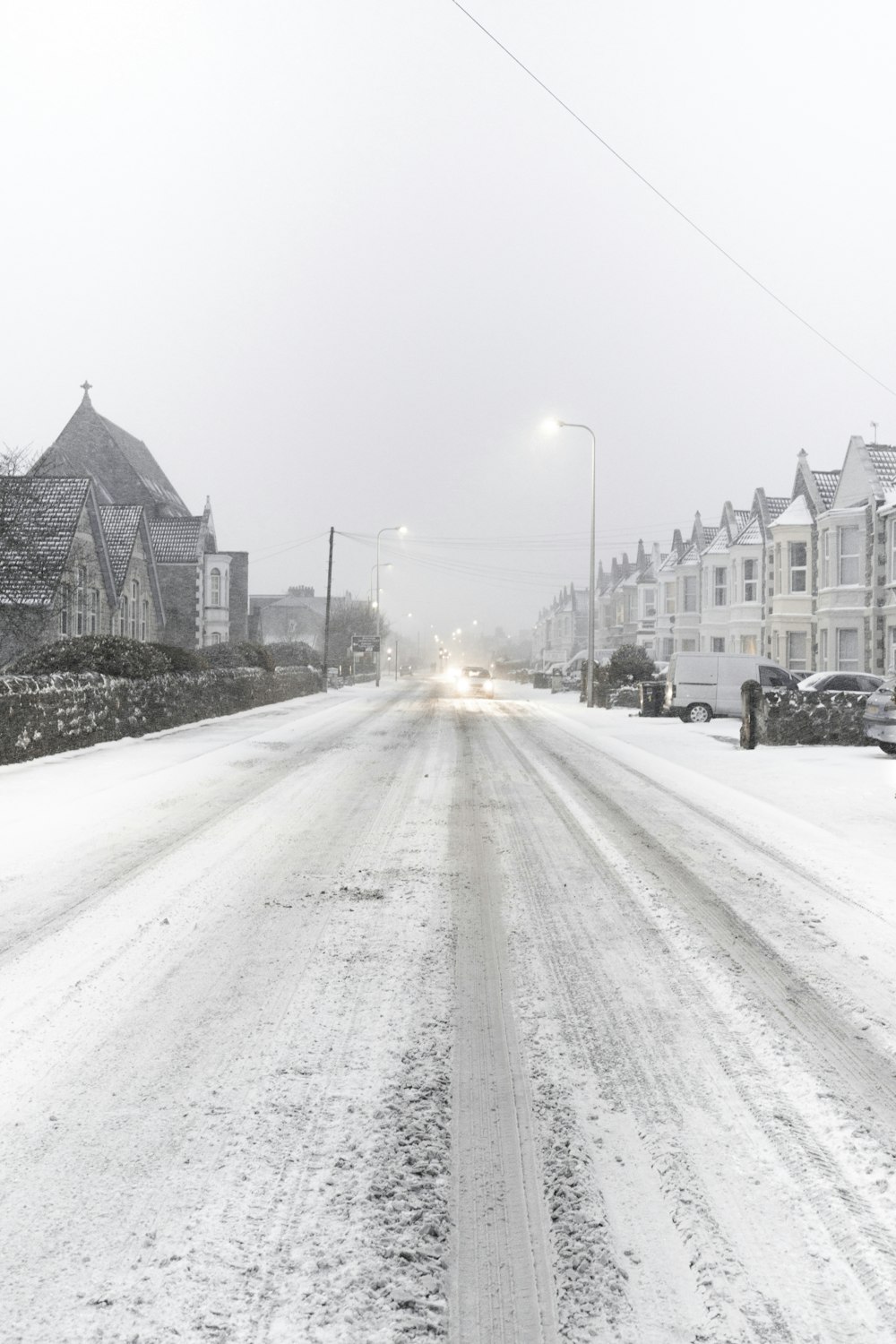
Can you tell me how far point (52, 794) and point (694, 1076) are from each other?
346 inches

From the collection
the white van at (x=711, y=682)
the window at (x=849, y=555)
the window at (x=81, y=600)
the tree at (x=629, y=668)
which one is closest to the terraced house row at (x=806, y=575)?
the window at (x=849, y=555)

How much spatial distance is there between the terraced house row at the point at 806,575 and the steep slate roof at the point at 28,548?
2507 centimetres

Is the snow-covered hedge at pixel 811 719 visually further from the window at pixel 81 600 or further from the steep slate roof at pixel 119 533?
the steep slate roof at pixel 119 533

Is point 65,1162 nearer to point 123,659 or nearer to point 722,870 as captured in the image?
point 722,870

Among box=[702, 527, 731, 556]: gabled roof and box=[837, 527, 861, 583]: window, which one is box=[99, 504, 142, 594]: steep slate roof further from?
box=[837, 527, 861, 583]: window

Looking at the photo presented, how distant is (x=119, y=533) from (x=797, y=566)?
3000 cm

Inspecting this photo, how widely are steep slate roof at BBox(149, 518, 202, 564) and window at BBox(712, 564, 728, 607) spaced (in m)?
29.2

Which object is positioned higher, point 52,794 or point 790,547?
point 790,547

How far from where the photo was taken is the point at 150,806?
959 centimetres

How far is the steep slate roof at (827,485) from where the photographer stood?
123 feet

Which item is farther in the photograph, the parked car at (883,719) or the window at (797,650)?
the window at (797,650)

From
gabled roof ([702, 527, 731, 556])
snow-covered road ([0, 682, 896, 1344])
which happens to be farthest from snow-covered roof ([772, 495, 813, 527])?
snow-covered road ([0, 682, 896, 1344])

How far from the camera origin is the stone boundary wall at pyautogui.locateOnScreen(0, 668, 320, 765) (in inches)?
524

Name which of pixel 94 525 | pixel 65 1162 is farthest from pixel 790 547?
pixel 65 1162
